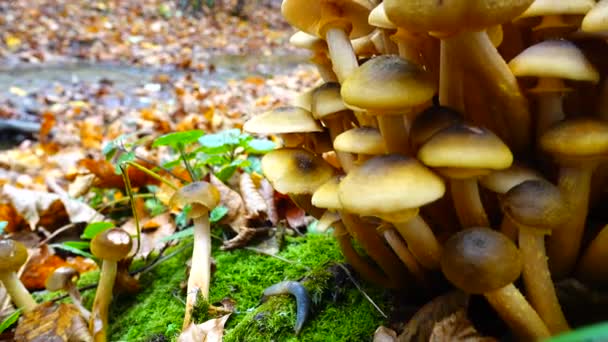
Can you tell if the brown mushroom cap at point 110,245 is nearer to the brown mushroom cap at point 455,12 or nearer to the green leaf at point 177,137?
the green leaf at point 177,137

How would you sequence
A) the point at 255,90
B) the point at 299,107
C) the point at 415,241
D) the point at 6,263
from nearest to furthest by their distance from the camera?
the point at 415,241 < the point at 299,107 < the point at 6,263 < the point at 255,90

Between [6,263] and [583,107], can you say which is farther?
[6,263]

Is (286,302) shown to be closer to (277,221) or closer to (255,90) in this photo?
(277,221)

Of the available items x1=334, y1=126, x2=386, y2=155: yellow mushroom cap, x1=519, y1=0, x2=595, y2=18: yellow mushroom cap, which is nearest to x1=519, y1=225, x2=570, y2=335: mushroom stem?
x1=334, y1=126, x2=386, y2=155: yellow mushroom cap

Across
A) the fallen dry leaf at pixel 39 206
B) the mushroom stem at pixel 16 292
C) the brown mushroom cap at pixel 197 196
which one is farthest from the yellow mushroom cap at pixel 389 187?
the fallen dry leaf at pixel 39 206

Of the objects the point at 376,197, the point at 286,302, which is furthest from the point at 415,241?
the point at 286,302

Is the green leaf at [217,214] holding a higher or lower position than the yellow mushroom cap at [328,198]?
lower
